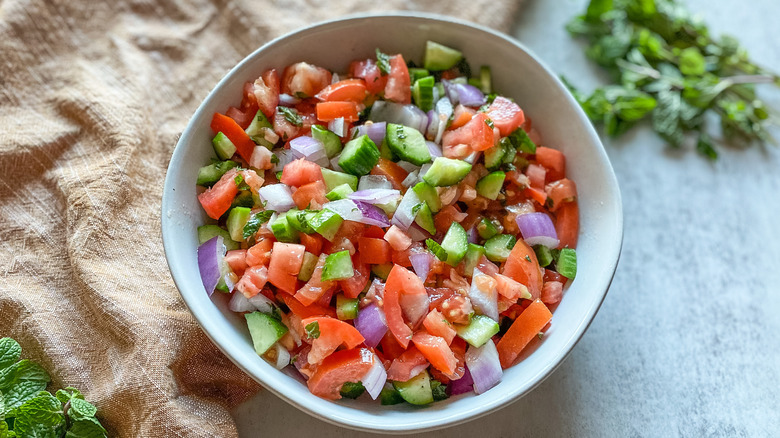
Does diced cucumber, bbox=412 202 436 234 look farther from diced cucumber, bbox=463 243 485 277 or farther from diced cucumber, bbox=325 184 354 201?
diced cucumber, bbox=325 184 354 201

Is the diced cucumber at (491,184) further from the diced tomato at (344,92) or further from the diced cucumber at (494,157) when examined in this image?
the diced tomato at (344,92)

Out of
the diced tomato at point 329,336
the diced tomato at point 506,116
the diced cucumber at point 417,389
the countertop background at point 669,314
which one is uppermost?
the diced tomato at point 506,116

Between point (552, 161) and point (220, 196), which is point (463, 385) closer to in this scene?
point (552, 161)

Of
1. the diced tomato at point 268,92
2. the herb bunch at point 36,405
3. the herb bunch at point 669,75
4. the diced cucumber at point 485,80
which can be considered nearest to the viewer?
the herb bunch at point 36,405

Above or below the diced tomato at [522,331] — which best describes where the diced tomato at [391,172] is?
above

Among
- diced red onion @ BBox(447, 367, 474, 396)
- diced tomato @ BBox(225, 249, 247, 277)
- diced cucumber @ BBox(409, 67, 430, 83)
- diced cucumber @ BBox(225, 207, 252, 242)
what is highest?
diced cucumber @ BBox(409, 67, 430, 83)

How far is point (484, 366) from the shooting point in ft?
6.78

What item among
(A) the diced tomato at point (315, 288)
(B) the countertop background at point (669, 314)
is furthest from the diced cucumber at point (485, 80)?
(A) the diced tomato at point (315, 288)

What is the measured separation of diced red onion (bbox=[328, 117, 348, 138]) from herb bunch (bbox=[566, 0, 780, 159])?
1.22 m

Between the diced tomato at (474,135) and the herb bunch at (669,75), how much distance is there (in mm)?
873

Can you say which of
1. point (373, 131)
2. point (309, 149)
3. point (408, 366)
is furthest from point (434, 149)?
point (408, 366)

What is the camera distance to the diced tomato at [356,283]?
206 cm

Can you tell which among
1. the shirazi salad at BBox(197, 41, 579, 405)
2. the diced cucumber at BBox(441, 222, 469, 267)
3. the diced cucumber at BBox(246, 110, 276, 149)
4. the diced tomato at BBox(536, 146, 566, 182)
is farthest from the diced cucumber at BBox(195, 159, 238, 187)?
the diced tomato at BBox(536, 146, 566, 182)

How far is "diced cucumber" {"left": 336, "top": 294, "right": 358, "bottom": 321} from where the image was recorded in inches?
80.2
